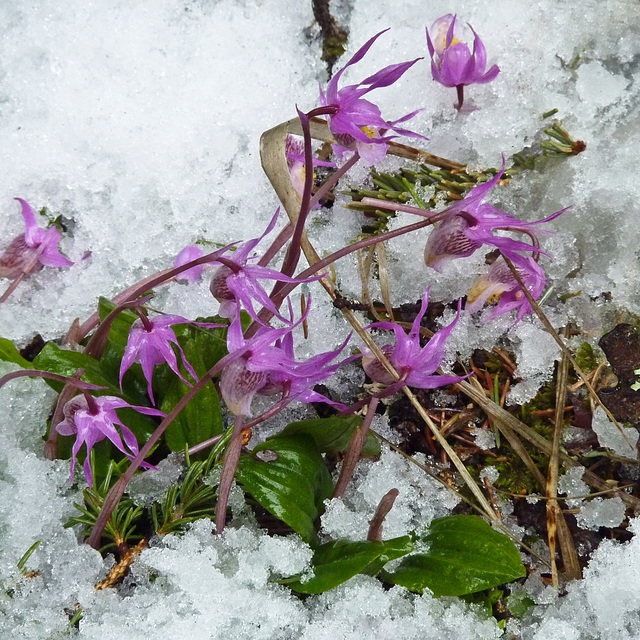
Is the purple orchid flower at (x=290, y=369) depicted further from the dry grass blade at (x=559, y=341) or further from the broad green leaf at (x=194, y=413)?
the dry grass blade at (x=559, y=341)

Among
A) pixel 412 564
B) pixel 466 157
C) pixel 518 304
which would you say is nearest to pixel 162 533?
pixel 412 564

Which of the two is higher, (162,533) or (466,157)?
(466,157)

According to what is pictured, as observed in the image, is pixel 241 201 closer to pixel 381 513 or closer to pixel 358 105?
pixel 358 105

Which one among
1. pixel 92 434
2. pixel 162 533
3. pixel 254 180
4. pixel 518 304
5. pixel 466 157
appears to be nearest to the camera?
pixel 92 434

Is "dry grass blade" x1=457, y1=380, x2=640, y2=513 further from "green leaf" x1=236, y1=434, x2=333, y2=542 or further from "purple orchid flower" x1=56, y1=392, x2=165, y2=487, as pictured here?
"purple orchid flower" x1=56, y1=392, x2=165, y2=487

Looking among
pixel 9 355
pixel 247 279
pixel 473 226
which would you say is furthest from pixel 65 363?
pixel 473 226

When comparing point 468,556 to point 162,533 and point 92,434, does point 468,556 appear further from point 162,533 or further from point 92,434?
point 92,434
